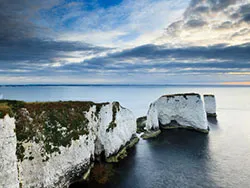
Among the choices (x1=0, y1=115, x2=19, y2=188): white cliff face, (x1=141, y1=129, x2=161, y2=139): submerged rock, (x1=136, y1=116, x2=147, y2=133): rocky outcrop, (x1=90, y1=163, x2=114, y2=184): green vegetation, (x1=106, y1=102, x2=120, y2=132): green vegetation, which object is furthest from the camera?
(x1=136, y1=116, x2=147, y2=133): rocky outcrop

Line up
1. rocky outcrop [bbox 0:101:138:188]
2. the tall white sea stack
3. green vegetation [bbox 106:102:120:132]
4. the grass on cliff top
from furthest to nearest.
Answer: the tall white sea stack < green vegetation [bbox 106:102:120:132] < the grass on cliff top < rocky outcrop [bbox 0:101:138:188]

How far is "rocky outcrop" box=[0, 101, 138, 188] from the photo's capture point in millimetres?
17109

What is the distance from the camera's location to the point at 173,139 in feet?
159

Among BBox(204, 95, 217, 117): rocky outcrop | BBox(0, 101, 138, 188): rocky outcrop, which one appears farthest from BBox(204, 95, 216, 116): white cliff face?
BBox(0, 101, 138, 188): rocky outcrop

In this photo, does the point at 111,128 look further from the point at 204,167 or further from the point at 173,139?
the point at 173,139

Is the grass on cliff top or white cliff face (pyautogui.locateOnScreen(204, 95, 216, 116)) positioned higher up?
the grass on cliff top

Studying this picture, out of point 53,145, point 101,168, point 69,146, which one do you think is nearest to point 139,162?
point 101,168

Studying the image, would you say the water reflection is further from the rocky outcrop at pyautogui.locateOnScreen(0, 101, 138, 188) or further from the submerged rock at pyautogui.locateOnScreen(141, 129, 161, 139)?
the rocky outcrop at pyautogui.locateOnScreen(0, 101, 138, 188)

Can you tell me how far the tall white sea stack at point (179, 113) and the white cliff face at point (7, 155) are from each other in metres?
40.2

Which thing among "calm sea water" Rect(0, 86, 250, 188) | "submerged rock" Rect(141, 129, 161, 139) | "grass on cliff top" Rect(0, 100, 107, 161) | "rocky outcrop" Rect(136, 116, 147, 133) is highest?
"grass on cliff top" Rect(0, 100, 107, 161)

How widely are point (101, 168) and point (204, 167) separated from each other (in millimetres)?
17114

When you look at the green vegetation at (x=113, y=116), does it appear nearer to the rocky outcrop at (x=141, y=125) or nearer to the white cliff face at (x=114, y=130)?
the white cliff face at (x=114, y=130)

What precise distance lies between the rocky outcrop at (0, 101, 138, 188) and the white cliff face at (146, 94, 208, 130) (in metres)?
25.3

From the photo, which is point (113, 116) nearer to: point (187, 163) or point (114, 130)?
point (114, 130)
